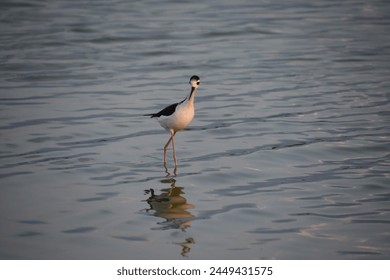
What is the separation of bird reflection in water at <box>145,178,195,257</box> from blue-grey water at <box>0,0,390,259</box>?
0.03 meters

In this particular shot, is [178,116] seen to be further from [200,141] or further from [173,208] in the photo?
[173,208]

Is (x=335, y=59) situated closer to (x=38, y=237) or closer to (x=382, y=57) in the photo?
(x=382, y=57)

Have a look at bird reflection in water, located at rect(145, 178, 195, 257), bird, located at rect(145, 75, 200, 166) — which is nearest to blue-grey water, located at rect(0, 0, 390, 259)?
bird reflection in water, located at rect(145, 178, 195, 257)

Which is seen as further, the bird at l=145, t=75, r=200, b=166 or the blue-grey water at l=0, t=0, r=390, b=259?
the bird at l=145, t=75, r=200, b=166

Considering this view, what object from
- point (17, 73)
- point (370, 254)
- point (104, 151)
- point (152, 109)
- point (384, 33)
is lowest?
point (370, 254)

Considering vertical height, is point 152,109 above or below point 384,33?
below

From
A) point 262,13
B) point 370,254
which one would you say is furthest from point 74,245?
point 262,13

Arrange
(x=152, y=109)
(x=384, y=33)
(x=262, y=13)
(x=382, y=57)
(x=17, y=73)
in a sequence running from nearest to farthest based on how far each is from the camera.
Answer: (x=152, y=109) → (x=17, y=73) → (x=382, y=57) → (x=384, y=33) → (x=262, y=13)

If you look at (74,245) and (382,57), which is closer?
(74,245)

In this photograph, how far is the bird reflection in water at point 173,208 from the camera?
9328mm

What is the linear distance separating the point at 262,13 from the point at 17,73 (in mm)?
12090

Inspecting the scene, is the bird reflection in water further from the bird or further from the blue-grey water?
the bird

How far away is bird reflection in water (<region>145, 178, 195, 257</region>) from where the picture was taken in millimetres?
9328

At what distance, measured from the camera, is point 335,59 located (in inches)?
824
